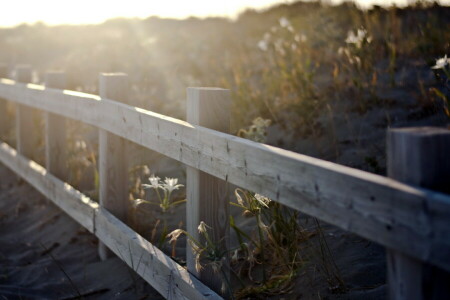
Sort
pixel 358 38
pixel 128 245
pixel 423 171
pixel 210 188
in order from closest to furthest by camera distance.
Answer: pixel 423 171
pixel 210 188
pixel 128 245
pixel 358 38

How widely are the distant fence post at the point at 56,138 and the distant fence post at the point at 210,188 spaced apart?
3.07m

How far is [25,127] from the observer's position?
6883 mm

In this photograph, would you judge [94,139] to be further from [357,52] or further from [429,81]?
[429,81]

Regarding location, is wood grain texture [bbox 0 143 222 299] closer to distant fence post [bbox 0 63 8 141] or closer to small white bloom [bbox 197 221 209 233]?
small white bloom [bbox 197 221 209 233]

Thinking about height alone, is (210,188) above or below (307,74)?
below

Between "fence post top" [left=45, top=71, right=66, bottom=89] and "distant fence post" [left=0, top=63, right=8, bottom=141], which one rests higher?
"fence post top" [left=45, top=71, right=66, bottom=89]

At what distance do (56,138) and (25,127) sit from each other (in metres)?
1.27

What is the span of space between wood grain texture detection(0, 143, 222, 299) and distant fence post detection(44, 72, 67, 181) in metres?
0.13

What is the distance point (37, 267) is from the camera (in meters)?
4.61

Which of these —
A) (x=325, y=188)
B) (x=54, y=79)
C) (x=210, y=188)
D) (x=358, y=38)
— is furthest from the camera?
(x=358, y=38)

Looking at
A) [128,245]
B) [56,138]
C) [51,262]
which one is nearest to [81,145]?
[56,138]

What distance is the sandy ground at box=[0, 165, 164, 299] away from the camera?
4.04 metres

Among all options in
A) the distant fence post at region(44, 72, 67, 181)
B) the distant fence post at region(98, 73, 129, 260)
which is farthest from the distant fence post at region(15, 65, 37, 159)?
the distant fence post at region(98, 73, 129, 260)

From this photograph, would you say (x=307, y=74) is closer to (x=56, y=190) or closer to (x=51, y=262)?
(x=56, y=190)
